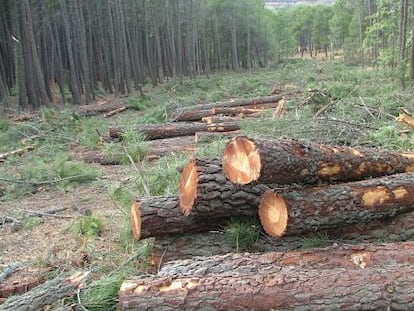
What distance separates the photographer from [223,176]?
452cm

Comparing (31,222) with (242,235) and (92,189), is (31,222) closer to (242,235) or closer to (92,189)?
(92,189)

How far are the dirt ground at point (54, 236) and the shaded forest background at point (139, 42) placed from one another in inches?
483

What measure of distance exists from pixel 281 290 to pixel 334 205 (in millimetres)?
1204

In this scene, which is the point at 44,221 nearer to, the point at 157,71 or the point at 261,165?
the point at 261,165

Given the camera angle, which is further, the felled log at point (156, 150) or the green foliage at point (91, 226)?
the felled log at point (156, 150)

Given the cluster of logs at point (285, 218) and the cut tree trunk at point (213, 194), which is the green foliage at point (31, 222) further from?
the cut tree trunk at point (213, 194)

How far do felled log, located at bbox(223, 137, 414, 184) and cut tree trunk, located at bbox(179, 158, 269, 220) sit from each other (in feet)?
0.69

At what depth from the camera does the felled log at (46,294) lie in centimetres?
421

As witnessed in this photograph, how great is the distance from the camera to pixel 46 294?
170 inches

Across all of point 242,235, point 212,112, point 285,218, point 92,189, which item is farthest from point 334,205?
point 212,112

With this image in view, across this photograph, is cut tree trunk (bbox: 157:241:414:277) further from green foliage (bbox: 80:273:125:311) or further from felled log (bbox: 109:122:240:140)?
felled log (bbox: 109:122:240:140)

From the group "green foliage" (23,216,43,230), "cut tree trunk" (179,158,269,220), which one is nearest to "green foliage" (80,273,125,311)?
"cut tree trunk" (179,158,269,220)

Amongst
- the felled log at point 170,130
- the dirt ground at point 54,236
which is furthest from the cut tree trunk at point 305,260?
the felled log at point 170,130

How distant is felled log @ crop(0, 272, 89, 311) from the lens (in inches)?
166
